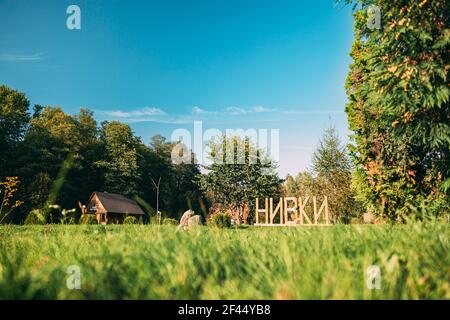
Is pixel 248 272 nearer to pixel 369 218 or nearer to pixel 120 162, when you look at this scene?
pixel 369 218

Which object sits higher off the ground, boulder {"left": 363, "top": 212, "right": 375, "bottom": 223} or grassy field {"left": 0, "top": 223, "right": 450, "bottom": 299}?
grassy field {"left": 0, "top": 223, "right": 450, "bottom": 299}

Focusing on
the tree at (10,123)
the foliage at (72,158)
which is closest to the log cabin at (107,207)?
the foliage at (72,158)

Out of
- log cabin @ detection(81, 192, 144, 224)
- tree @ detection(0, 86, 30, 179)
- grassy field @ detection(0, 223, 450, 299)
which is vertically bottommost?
log cabin @ detection(81, 192, 144, 224)

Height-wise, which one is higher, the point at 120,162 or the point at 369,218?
the point at 120,162

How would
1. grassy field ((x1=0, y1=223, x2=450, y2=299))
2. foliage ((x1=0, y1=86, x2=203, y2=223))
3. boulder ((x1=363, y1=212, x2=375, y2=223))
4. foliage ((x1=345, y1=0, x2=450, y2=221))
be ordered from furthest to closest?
foliage ((x1=0, y1=86, x2=203, y2=223))
boulder ((x1=363, y1=212, x2=375, y2=223))
foliage ((x1=345, y1=0, x2=450, y2=221))
grassy field ((x1=0, y1=223, x2=450, y2=299))

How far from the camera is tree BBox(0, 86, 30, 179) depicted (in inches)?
1790

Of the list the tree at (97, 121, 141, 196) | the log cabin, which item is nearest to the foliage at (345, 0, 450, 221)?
the log cabin

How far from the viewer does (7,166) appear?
148 ft

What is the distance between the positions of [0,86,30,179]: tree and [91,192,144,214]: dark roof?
12103mm

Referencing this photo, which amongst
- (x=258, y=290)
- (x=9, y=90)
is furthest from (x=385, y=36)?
(x=9, y=90)

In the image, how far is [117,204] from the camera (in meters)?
49.2

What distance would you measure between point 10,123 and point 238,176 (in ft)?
107

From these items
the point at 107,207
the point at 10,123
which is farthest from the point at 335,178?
the point at 10,123

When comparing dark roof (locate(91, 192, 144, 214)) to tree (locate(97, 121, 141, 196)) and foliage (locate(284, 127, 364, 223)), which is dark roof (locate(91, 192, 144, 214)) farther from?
foliage (locate(284, 127, 364, 223))
